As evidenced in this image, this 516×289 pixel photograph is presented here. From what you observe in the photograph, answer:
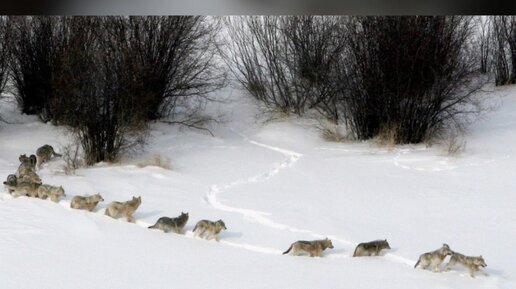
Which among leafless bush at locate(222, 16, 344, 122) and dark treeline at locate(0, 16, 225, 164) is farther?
leafless bush at locate(222, 16, 344, 122)

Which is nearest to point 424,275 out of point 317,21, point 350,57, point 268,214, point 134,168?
point 268,214

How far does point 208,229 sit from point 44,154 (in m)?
5.54

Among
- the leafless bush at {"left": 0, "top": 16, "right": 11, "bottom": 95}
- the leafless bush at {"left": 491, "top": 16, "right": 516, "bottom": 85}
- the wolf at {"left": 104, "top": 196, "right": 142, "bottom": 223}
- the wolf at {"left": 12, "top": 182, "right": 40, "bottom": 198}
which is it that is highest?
the leafless bush at {"left": 0, "top": 16, "right": 11, "bottom": 95}

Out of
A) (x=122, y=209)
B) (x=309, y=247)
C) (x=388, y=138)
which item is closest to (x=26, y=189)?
(x=122, y=209)

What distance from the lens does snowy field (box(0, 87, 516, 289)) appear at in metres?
8.16

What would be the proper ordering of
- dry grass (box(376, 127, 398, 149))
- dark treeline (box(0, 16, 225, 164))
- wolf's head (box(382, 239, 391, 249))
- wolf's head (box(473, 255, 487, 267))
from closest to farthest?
1. wolf's head (box(473, 255, 487, 267))
2. wolf's head (box(382, 239, 391, 249))
3. dark treeline (box(0, 16, 225, 164))
4. dry grass (box(376, 127, 398, 149))

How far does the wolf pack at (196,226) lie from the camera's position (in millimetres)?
8125

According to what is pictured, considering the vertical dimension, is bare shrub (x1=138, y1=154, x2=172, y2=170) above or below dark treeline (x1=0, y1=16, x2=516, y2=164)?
below

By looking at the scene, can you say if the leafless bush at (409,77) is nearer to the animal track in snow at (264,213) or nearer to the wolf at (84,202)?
the animal track in snow at (264,213)

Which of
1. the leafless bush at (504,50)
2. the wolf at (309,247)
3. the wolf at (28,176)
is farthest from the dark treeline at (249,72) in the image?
A: the wolf at (309,247)

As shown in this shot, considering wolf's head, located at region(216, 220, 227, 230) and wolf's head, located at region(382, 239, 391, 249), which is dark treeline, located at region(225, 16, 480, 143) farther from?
wolf's head, located at region(216, 220, 227, 230)

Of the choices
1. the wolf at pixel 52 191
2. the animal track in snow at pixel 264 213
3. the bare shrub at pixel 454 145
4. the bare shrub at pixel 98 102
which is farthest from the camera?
the bare shrub at pixel 454 145

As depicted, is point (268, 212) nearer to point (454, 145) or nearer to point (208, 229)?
point (208, 229)

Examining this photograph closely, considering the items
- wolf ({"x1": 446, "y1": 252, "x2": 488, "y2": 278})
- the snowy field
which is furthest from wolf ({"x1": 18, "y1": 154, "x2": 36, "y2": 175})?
wolf ({"x1": 446, "y1": 252, "x2": 488, "y2": 278})
